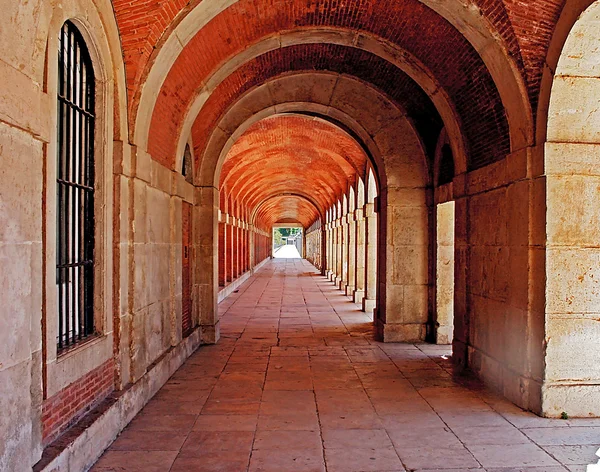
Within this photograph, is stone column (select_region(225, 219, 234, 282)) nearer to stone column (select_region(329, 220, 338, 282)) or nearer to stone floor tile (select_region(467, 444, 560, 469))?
stone column (select_region(329, 220, 338, 282))

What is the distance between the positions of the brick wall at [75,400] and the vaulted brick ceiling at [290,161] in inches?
308

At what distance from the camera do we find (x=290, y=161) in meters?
19.1

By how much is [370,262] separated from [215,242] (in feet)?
15.9

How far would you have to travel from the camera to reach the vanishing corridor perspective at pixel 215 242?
3.48 metres

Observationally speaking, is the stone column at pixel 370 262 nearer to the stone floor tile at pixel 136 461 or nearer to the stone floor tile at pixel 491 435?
the stone floor tile at pixel 491 435

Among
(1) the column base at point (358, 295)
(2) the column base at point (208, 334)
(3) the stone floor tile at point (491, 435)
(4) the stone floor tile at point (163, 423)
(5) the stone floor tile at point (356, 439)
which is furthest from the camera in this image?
(1) the column base at point (358, 295)

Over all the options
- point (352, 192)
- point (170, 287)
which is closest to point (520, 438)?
point (170, 287)

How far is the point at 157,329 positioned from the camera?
6.04 m

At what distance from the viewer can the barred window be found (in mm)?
4047

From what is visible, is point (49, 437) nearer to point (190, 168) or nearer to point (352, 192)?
point (190, 168)

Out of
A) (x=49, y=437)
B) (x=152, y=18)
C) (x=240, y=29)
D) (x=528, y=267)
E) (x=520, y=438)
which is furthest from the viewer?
(x=240, y=29)

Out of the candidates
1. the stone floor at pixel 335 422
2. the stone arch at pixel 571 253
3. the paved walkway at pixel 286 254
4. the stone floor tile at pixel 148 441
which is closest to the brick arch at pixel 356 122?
the stone floor at pixel 335 422

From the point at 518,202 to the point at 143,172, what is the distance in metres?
4.22

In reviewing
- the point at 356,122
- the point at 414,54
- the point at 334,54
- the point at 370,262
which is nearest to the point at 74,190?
the point at 414,54
